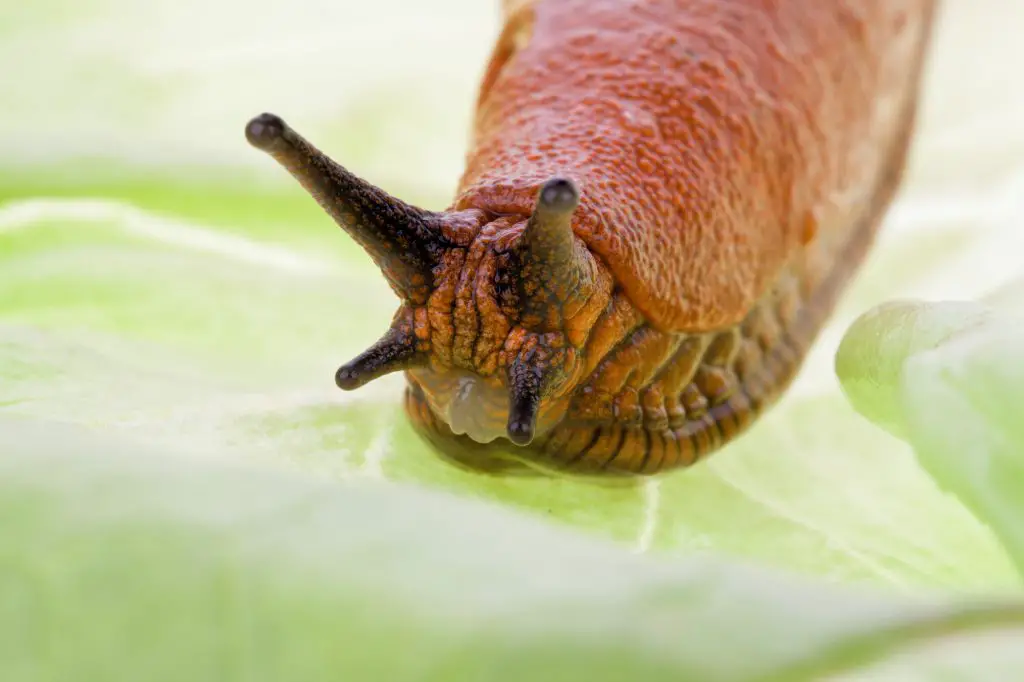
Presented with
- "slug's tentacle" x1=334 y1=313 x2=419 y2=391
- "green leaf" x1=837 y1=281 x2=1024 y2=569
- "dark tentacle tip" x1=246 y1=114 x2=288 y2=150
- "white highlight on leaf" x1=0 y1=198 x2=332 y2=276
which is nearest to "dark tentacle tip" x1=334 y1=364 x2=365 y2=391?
"slug's tentacle" x1=334 y1=313 x2=419 y2=391

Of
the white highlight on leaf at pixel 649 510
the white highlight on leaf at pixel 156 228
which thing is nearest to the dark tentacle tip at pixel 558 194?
the white highlight on leaf at pixel 649 510

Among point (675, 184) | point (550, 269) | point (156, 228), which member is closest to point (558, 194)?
point (550, 269)

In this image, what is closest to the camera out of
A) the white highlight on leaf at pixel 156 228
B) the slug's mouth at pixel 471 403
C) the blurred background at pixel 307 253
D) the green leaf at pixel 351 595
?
the green leaf at pixel 351 595

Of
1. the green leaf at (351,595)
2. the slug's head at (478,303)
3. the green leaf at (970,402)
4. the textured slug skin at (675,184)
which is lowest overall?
the green leaf at (351,595)

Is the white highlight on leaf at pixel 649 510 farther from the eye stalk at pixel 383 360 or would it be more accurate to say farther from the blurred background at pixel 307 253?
the eye stalk at pixel 383 360

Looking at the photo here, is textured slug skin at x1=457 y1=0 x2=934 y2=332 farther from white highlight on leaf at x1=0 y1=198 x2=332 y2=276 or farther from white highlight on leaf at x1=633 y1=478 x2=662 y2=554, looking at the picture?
white highlight on leaf at x1=0 y1=198 x2=332 y2=276

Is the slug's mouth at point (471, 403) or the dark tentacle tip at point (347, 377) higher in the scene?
the slug's mouth at point (471, 403)

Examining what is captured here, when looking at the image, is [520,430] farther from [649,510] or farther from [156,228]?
[156,228]
